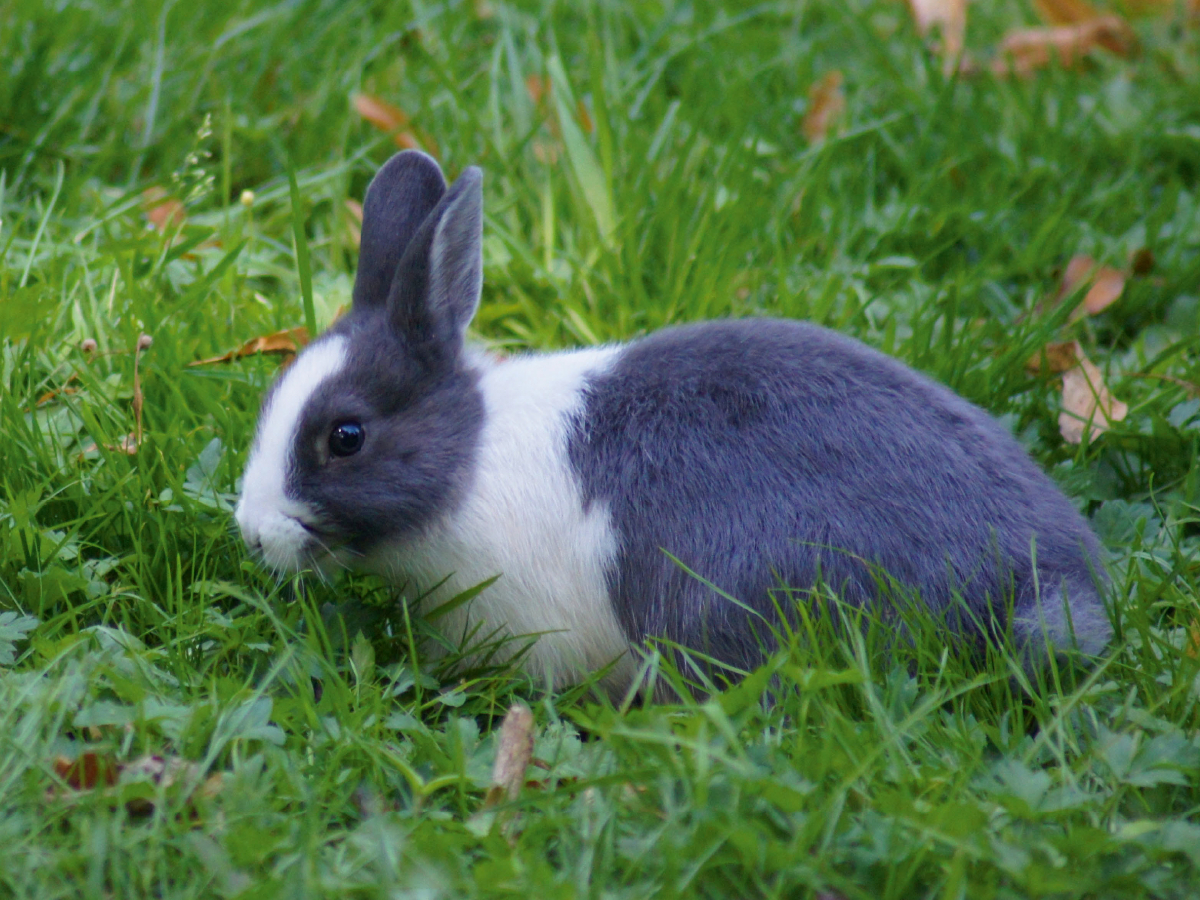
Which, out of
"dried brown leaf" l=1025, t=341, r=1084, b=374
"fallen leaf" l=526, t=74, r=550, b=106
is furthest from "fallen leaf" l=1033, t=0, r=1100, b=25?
"dried brown leaf" l=1025, t=341, r=1084, b=374

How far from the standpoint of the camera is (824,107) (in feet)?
19.0

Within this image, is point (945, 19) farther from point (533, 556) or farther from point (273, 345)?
point (533, 556)

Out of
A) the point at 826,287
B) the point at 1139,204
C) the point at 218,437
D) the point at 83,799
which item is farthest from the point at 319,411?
the point at 1139,204

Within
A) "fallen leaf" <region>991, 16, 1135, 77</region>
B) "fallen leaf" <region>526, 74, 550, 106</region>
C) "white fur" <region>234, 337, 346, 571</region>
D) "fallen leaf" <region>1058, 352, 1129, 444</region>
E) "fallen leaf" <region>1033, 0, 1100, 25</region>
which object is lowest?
"fallen leaf" <region>1058, 352, 1129, 444</region>

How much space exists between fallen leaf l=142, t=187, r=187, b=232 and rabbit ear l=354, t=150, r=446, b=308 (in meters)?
1.19

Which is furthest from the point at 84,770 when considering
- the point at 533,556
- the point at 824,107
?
the point at 824,107

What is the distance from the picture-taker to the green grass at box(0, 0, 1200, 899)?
237cm

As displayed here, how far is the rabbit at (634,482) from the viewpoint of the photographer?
307 centimetres

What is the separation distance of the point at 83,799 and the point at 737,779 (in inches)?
48.7

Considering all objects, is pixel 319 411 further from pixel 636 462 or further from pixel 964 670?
pixel 964 670

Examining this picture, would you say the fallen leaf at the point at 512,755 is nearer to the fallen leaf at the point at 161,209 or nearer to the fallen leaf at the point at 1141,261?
the fallen leaf at the point at 161,209

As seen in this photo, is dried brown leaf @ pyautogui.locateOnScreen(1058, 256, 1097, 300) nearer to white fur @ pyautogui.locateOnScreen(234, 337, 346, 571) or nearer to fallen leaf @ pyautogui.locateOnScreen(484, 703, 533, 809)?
white fur @ pyautogui.locateOnScreen(234, 337, 346, 571)

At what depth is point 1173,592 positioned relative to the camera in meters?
3.21

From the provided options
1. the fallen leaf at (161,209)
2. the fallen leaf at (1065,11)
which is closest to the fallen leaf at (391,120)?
the fallen leaf at (161,209)
